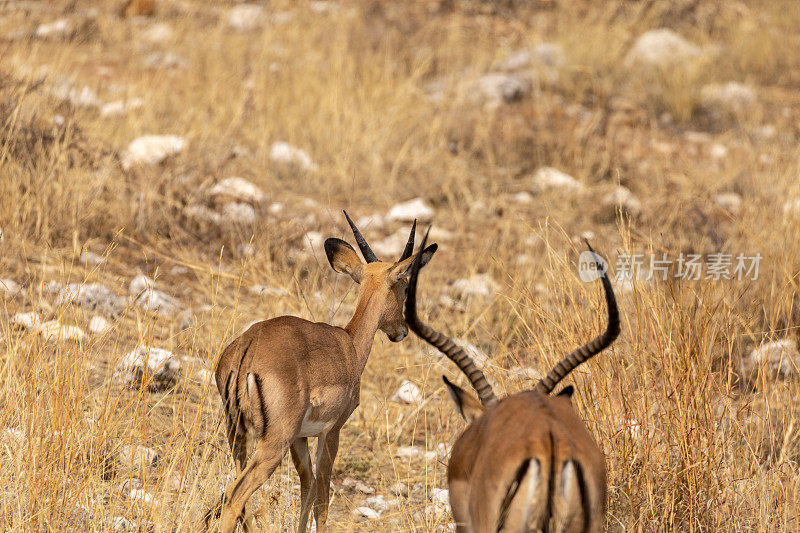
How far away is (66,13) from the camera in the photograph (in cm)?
1209

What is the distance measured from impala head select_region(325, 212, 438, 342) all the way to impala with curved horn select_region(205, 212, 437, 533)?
0.02m

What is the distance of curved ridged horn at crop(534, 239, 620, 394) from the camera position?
2.56 m

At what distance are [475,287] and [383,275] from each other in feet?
7.28

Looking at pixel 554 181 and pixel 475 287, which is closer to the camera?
pixel 475 287

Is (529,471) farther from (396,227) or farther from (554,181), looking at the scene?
(554,181)

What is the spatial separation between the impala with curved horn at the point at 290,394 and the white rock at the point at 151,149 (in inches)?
139

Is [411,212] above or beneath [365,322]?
beneath

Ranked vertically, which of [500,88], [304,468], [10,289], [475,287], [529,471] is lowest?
[475,287]

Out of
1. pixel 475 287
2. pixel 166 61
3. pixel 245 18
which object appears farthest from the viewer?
pixel 245 18

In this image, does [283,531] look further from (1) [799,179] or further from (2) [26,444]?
(1) [799,179]

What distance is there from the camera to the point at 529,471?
2271 mm

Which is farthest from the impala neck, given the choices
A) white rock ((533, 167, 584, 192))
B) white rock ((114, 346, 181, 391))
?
white rock ((533, 167, 584, 192))

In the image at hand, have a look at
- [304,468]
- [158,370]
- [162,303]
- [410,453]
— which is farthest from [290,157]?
[304,468]

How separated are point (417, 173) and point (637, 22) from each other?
20.5 feet
